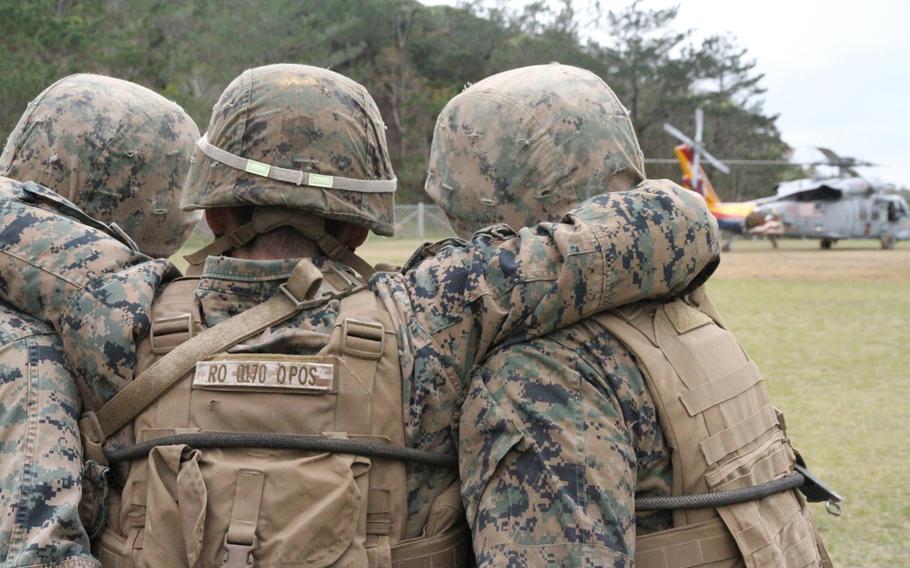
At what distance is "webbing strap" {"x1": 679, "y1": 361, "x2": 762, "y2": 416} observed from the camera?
1.95 meters

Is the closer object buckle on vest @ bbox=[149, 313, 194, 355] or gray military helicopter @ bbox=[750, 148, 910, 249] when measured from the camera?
buckle on vest @ bbox=[149, 313, 194, 355]

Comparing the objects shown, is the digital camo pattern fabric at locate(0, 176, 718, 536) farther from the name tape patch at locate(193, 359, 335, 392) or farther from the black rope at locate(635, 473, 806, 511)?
the black rope at locate(635, 473, 806, 511)

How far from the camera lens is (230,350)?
1.90 meters

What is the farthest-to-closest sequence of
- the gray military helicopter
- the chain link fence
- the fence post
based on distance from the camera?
the chain link fence < the fence post < the gray military helicopter

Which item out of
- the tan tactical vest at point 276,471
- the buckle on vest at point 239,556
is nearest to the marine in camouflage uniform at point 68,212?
the tan tactical vest at point 276,471

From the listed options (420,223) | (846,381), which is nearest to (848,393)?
(846,381)

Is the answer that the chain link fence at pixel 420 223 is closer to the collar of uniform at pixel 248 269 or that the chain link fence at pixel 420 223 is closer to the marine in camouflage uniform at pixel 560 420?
the marine in camouflage uniform at pixel 560 420

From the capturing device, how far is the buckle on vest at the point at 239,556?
5.81 ft

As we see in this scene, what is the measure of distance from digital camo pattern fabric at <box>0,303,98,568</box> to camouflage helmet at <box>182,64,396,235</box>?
1.49ft

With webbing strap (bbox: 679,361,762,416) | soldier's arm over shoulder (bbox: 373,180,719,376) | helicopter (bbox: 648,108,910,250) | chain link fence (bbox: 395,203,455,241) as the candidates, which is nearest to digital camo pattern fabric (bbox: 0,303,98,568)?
soldier's arm over shoulder (bbox: 373,180,719,376)

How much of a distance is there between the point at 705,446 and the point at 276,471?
2.78ft

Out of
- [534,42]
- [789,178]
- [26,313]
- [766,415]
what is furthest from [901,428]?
[789,178]

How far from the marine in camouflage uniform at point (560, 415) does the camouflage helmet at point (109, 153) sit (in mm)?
1034

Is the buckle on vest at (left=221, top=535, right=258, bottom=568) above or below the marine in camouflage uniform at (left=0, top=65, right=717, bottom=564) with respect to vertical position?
below
